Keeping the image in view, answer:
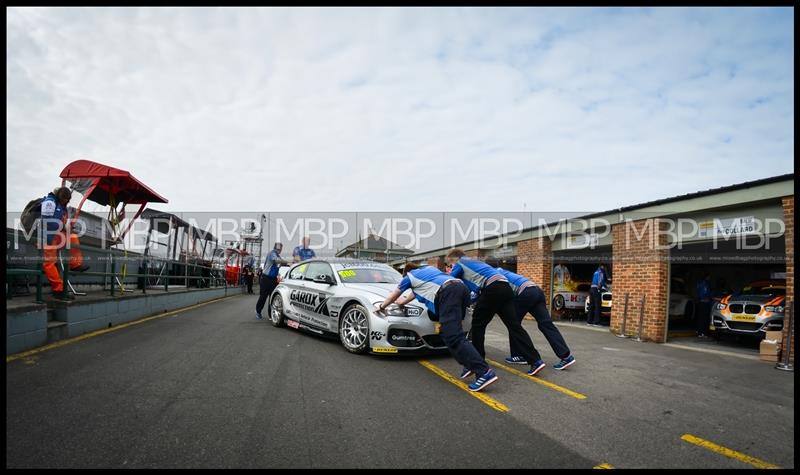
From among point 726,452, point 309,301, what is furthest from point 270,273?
point 726,452

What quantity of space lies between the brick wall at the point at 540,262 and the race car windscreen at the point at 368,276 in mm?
7247

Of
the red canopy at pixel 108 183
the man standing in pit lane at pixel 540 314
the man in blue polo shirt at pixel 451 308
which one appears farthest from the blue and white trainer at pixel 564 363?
the red canopy at pixel 108 183

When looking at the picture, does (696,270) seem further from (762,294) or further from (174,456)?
(174,456)

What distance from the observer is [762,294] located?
8.90 m

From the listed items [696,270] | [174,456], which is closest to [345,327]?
[174,456]

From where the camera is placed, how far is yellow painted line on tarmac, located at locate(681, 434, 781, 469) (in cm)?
290

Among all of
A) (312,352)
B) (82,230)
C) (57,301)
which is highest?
(82,230)

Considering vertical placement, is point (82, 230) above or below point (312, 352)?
above

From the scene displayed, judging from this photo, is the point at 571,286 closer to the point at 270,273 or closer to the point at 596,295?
the point at 596,295

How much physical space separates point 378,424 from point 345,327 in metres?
2.93

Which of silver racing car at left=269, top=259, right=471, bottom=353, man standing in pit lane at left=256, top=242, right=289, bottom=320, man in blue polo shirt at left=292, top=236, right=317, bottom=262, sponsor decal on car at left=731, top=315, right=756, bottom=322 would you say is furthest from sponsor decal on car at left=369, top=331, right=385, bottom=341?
sponsor decal on car at left=731, top=315, right=756, bottom=322

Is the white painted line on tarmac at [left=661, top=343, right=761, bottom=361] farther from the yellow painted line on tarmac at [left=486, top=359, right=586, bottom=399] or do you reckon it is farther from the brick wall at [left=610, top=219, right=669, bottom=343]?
the yellow painted line on tarmac at [left=486, top=359, right=586, bottom=399]

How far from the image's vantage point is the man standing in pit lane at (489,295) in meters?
5.28
